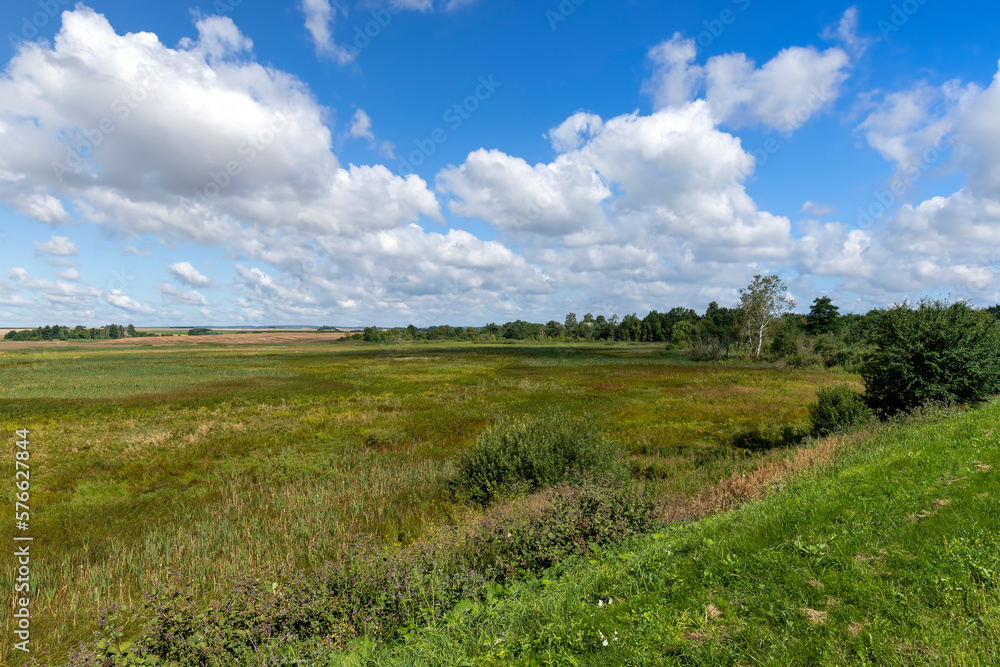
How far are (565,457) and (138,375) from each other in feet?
173

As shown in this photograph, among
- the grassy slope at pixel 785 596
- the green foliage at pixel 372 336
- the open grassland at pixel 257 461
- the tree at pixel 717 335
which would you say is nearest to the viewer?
the grassy slope at pixel 785 596

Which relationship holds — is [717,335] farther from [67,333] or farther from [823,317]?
→ [67,333]

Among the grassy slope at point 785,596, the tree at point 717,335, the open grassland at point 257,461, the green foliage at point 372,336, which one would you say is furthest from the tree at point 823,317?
the green foliage at point 372,336

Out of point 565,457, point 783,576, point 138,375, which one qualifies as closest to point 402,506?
point 565,457

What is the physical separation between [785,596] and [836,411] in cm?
1608

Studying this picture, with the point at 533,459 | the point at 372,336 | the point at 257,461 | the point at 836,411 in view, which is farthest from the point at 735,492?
the point at 372,336

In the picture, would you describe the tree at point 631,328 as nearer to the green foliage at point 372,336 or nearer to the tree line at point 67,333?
the green foliage at point 372,336

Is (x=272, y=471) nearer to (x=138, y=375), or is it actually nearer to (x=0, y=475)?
(x=0, y=475)

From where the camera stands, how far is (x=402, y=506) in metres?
11.3

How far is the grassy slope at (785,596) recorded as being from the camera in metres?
3.61

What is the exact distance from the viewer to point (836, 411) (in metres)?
16.4

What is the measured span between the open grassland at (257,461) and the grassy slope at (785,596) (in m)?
4.03

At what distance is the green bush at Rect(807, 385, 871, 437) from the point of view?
1594 centimetres

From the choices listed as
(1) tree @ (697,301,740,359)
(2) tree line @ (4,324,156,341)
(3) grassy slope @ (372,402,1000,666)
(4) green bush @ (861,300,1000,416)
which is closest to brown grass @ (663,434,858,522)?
(3) grassy slope @ (372,402,1000,666)
